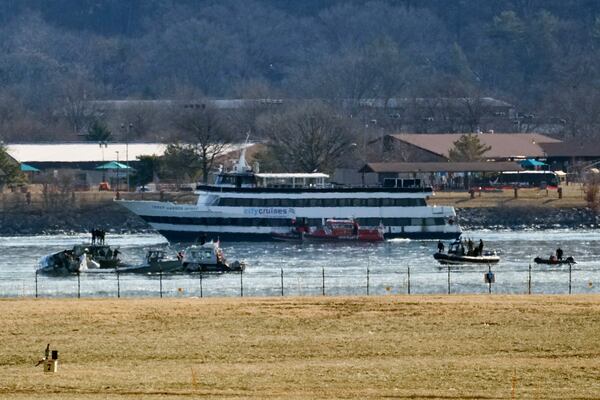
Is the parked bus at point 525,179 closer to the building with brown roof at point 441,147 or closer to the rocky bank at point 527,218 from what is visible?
the building with brown roof at point 441,147

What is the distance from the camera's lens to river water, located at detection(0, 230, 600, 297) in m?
64.6

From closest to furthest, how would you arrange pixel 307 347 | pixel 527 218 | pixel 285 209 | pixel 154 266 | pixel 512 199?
pixel 307 347, pixel 154 266, pixel 285 209, pixel 527 218, pixel 512 199

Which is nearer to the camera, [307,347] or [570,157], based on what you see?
[307,347]

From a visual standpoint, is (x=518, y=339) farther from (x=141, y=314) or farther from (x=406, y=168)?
(x=406, y=168)

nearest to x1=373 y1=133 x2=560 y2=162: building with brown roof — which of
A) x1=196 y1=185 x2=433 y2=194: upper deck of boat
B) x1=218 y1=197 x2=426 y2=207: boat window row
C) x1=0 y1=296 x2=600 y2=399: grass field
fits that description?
x1=196 y1=185 x2=433 y2=194: upper deck of boat

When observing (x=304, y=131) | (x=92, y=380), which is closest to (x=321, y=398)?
(x=92, y=380)

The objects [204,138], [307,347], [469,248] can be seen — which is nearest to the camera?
[307,347]

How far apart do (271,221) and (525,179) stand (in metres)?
A: 34.9

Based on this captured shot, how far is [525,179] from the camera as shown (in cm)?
13650

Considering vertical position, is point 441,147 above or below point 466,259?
above

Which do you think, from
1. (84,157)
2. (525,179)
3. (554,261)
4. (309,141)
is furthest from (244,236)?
(84,157)

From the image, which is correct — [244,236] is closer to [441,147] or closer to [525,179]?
[525,179]

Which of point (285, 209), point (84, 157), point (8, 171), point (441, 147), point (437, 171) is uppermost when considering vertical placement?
point (441, 147)

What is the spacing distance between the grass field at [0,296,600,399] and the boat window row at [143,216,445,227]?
47.6m
